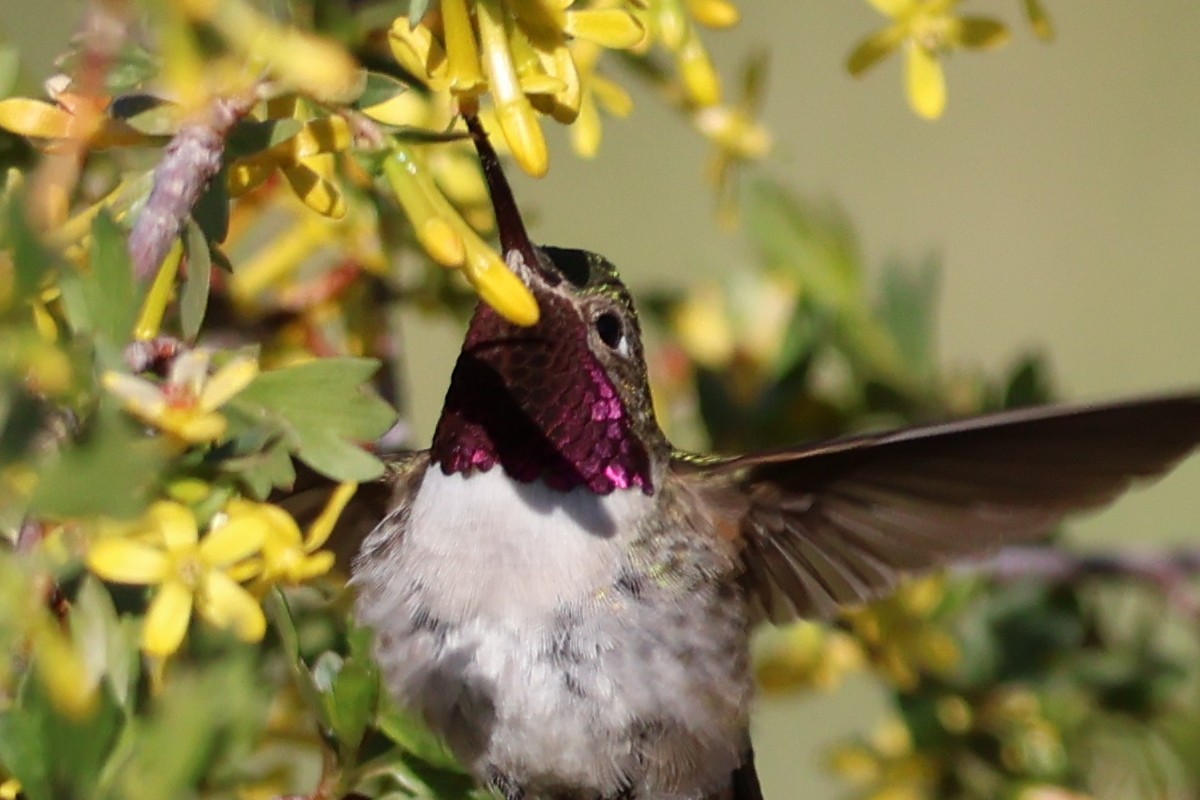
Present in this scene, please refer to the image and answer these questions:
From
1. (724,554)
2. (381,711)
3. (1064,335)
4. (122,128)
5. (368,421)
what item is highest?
(122,128)

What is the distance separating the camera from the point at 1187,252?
6062 mm

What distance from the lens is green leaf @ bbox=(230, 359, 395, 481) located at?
1223 millimetres

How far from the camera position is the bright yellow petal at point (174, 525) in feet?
3.84

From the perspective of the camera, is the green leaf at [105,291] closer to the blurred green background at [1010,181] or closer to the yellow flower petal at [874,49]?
the yellow flower petal at [874,49]

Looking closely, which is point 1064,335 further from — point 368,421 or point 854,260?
point 368,421

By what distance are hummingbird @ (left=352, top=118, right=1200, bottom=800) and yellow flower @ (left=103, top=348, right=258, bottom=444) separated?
525 mm

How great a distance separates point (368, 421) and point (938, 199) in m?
5.09

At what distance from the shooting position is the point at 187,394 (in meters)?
1.16

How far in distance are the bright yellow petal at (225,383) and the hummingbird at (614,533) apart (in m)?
0.52

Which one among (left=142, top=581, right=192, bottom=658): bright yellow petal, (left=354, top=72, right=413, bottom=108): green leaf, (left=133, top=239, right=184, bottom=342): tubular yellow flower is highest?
(left=354, top=72, right=413, bottom=108): green leaf

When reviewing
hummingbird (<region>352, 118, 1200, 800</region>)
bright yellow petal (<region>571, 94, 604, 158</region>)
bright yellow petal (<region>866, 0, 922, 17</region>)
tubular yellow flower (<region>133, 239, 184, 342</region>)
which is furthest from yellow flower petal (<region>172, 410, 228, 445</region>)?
bright yellow petal (<region>866, 0, 922, 17</region>)

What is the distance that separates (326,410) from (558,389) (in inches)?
24.1

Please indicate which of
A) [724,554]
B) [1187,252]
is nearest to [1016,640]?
[724,554]

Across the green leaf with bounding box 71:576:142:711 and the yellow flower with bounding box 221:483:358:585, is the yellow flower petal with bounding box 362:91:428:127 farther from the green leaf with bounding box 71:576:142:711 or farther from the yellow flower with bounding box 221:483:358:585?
the green leaf with bounding box 71:576:142:711
